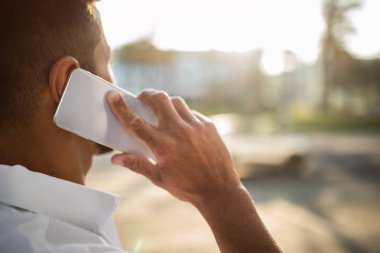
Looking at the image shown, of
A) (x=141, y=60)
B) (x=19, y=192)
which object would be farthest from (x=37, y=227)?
(x=141, y=60)

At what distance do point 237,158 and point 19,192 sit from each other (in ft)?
27.8

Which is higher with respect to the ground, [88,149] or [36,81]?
[36,81]

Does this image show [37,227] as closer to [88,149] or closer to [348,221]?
[88,149]

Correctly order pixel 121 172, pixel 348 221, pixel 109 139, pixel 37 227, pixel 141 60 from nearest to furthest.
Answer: pixel 37 227 < pixel 109 139 < pixel 348 221 < pixel 121 172 < pixel 141 60

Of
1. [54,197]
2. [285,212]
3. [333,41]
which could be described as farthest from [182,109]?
[333,41]

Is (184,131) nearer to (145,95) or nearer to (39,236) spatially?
(145,95)

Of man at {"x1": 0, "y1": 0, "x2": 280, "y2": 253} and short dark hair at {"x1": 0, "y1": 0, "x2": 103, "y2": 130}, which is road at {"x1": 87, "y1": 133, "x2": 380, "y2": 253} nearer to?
man at {"x1": 0, "y1": 0, "x2": 280, "y2": 253}

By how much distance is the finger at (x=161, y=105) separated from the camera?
3.95 feet

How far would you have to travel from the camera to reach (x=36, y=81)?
1.11 m

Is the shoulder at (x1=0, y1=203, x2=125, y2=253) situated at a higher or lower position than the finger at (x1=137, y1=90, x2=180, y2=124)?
lower

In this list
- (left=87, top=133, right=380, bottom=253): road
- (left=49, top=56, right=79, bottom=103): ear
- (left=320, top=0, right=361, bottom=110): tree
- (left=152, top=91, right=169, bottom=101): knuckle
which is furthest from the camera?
(left=320, top=0, right=361, bottom=110): tree

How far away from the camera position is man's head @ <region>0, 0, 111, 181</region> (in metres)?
1.08

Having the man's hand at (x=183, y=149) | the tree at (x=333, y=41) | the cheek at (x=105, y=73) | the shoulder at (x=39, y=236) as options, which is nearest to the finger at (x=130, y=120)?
the man's hand at (x=183, y=149)

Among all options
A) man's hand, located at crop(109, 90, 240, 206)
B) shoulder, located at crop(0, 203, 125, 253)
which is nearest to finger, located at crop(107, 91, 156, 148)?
man's hand, located at crop(109, 90, 240, 206)
